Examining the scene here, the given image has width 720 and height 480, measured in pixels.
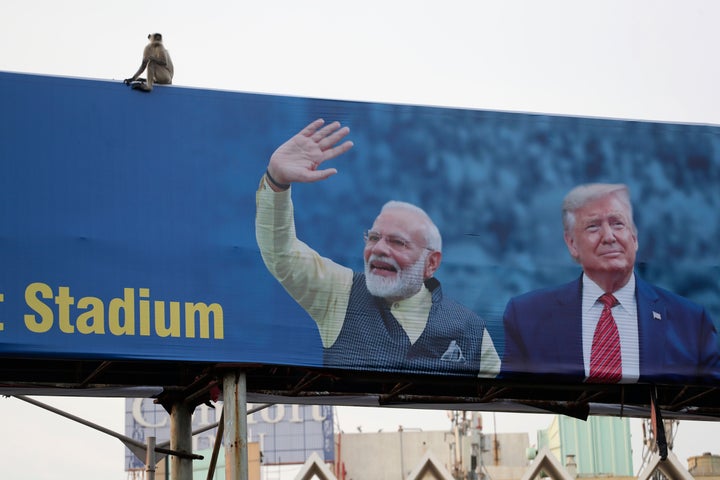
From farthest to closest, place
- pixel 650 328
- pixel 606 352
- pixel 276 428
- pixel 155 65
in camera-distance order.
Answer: pixel 276 428 → pixel 650 328 → pixel 606 352 → pixel 155 65

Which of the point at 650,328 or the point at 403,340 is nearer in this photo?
the point at 403,340

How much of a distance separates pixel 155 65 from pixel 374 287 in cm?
423

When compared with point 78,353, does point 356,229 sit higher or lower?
higher

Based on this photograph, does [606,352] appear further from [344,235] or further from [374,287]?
[344,235]

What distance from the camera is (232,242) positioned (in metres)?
17.6

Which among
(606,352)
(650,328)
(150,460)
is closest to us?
(606,352)

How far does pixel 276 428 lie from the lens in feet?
215

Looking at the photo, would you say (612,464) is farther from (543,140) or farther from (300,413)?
(543,140)

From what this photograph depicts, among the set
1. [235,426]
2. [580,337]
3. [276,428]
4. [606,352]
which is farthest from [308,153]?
[276,428]

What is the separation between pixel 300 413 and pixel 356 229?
48.7 m

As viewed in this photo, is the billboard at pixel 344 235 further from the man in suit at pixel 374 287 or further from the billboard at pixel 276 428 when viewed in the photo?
the billboard at pixel 276 428

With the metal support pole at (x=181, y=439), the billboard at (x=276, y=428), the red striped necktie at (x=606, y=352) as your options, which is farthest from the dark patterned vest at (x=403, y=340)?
the billboard at (x=276, y=428)

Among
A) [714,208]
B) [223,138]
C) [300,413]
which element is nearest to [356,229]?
[223,138]

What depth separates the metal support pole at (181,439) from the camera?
1839 cm
